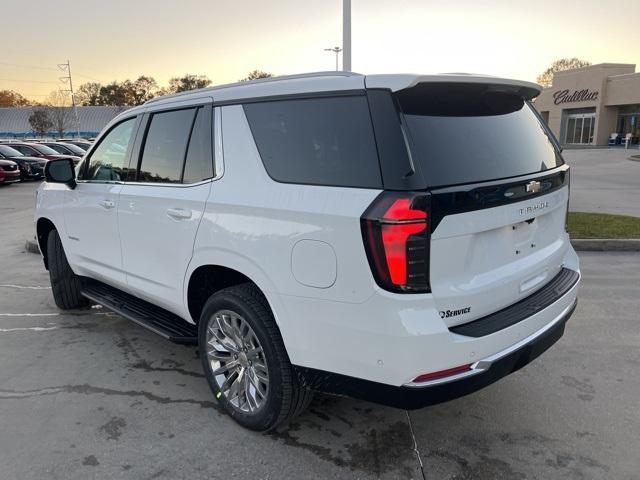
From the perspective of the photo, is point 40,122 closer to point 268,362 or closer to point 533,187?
point 268,362

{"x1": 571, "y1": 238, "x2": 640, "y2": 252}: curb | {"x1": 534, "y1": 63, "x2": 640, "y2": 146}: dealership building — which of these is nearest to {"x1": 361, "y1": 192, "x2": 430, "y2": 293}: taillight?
{"x1": 571, "y1": 238, "x2": 640, "y2": 252}: curb

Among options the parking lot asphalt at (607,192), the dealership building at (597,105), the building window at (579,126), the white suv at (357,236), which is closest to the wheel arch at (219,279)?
the white suv at (357,236)

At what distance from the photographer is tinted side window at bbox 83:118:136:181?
4035 millimetres

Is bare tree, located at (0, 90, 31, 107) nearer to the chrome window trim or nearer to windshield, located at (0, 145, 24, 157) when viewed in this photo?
windshield, located at (0, 145, 24, 157)

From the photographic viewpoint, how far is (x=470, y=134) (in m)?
2.65

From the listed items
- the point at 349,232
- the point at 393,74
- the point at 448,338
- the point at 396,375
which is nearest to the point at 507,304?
the point at 448,338

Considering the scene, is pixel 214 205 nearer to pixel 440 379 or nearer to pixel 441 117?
pixel 441 117

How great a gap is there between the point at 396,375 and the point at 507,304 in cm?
80

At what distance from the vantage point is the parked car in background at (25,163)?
22.2 metres

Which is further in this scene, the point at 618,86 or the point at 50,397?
the point at 618,86

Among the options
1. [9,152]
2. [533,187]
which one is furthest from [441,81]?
[9,152]

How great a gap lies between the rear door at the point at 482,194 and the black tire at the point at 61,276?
4008 millimetres

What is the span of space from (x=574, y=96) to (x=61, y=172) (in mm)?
53157

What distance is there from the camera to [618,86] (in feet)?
144
